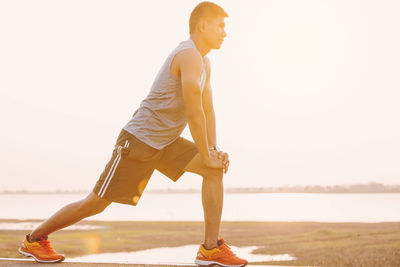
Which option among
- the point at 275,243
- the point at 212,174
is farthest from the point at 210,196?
the point at 275,243

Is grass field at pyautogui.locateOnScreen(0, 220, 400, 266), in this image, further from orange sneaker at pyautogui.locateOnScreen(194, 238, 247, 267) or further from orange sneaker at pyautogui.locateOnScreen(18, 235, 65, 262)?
orange sneaker at pyautogui.locateOnScreen(18, 235, 65, 262)

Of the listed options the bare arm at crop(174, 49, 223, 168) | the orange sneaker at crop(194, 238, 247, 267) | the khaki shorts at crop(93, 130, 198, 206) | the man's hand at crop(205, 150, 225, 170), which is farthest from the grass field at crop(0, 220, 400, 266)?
the bare arm at crop(174, 49, 223, 168)

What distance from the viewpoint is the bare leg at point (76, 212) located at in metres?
3.71

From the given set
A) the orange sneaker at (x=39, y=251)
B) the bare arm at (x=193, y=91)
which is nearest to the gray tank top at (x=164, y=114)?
the bare arm at (x=193, y=91)

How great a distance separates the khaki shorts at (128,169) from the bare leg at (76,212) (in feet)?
0.31

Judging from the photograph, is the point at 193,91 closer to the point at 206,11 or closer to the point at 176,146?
the point at 176,146

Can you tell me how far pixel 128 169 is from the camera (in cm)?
362

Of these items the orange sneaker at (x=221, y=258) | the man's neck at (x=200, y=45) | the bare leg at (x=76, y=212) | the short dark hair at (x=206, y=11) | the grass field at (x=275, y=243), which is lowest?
the grass field at (x=275, y=243)

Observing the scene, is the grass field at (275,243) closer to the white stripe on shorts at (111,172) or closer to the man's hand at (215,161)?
the man's hand at (215,161)

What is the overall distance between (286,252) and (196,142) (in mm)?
27122

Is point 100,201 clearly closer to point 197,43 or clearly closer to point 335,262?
point 197,43

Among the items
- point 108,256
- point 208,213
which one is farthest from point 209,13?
point 108,256

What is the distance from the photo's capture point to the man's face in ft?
12.2

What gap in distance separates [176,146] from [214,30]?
1.01 meters
